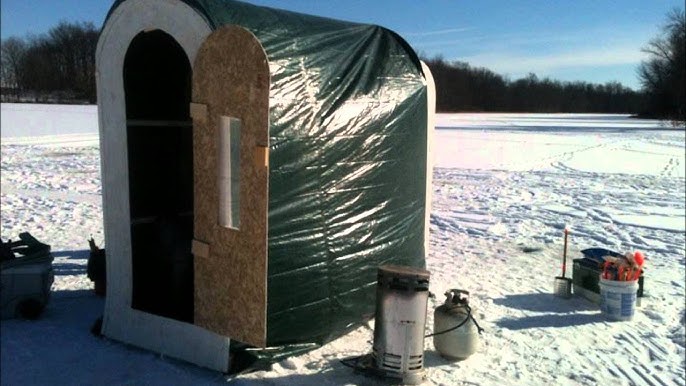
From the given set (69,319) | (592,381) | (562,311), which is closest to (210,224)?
(69,319)

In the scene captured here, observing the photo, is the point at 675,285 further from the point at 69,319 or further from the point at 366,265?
the point at 69,319

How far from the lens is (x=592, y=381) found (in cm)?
493

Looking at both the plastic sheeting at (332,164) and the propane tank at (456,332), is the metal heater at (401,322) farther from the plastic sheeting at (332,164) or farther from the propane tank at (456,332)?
the plastic sheeting at (332,164)

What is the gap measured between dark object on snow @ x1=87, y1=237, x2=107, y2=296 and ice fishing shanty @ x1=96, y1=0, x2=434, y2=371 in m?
0.83

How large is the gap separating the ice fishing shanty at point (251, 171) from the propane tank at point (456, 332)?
0.81 meters

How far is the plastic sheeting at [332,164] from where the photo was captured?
4.74 m

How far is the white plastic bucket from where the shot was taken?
6.20 m

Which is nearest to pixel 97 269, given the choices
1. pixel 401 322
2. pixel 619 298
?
pixel 401 322

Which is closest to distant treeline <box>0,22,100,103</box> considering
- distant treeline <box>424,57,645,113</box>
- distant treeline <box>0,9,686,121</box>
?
distant treeline <box>0,9,686,121</box>

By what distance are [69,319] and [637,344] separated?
537 cm

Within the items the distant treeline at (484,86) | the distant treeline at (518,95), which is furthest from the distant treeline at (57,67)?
the distant treeline at (518,95)

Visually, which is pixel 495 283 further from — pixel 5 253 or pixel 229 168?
pixel 5 253

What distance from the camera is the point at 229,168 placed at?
4316 mm

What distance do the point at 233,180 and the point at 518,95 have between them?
96.2 m
